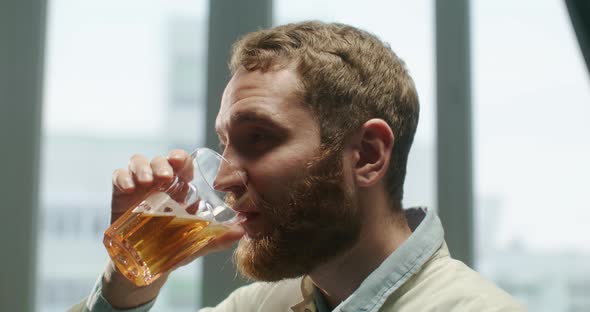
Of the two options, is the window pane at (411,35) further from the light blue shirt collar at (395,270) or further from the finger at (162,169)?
the finger at (162,169)

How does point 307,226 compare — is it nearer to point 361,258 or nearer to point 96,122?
point 361,258

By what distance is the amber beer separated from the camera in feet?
3.42

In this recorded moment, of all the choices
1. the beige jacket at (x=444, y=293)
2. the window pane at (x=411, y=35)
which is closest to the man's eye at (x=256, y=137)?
the beige jacket at (x=444, y=293)

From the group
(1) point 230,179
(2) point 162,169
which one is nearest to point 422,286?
(1) point 230,179

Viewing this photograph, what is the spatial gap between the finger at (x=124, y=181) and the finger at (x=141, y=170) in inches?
0.5

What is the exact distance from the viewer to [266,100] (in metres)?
1.21

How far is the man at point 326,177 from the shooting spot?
3.86ft

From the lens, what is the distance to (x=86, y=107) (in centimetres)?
197

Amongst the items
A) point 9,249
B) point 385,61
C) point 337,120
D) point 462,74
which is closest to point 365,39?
point 385,61

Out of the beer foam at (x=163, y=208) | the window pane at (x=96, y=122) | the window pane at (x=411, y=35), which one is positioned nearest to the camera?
the beer foam at (x=163, y=208)

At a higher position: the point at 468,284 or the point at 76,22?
the point at 76,22

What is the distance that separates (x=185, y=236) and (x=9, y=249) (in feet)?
3.38

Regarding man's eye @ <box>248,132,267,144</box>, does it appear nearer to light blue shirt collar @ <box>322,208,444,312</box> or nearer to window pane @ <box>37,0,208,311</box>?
light blue shirt collar @ <box>322,208,444,312</box>

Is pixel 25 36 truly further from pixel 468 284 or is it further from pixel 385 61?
pixel 468 284
